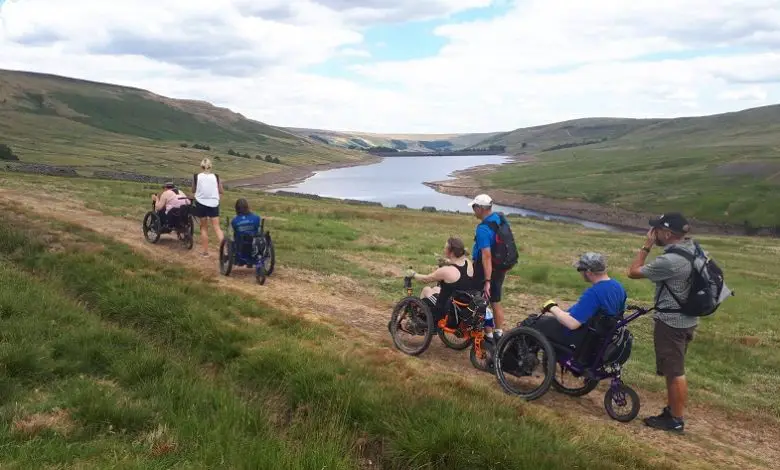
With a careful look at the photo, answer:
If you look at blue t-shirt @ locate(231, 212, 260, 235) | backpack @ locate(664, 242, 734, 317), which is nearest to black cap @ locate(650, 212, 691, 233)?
backpack @ locate(664, 242, 734, 317)

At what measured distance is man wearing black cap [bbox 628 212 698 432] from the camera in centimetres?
745

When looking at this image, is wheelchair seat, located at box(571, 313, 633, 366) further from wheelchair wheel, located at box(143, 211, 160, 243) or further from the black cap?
wheelchair wheel, located at box(143, 211, 160, 243)

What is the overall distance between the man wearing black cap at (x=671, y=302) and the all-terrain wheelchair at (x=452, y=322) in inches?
102

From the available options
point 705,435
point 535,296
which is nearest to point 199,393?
point 705,435

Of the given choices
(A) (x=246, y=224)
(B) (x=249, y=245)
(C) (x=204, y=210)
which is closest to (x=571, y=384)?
(B) (x=249, y=245)

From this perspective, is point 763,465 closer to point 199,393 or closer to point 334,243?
point 199,393

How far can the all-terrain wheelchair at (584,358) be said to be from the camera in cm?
783

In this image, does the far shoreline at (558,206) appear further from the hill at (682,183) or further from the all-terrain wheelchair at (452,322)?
the all-terrain wheelchair at (452,322)

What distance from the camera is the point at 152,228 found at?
1789 cm

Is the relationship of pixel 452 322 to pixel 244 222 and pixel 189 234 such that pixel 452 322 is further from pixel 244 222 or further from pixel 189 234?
pixel 189 234

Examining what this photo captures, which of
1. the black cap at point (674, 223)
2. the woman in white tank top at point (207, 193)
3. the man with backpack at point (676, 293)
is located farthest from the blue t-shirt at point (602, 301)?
the woman in white tank top at point (207, 193)

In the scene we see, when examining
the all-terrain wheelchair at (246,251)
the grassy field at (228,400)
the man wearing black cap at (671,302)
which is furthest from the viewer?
the all-terrain wheelchair at (246,251)

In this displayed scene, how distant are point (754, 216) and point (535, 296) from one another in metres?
80.6

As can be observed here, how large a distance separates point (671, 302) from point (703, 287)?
0.45 metres
